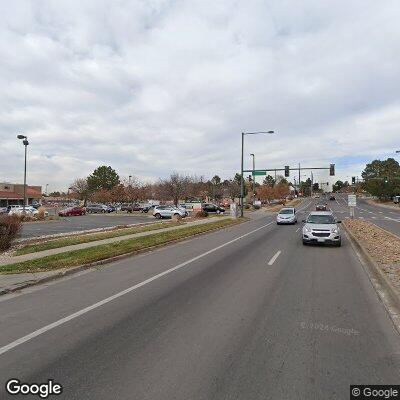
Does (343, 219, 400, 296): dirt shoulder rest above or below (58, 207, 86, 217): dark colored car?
above

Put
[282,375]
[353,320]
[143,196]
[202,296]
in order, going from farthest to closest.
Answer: [143,196] → [202,296] → [353,320] → [282,375]

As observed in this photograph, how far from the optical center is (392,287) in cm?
870

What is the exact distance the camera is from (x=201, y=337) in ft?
19.1

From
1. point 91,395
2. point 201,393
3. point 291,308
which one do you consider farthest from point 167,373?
point 291,308

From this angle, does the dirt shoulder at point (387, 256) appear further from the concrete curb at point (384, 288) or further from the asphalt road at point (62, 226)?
the asphalt road at point (62, 226)

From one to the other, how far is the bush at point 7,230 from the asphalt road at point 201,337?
309 inches

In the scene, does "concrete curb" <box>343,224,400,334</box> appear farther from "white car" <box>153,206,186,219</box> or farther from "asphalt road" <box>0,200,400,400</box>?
"white car" <box>153,206,186,219</box>

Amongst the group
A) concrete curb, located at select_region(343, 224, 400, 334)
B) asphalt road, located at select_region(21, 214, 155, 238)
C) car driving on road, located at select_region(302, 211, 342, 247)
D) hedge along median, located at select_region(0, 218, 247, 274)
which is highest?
car driving on road, located at select_region(302, 211, 342, 247)

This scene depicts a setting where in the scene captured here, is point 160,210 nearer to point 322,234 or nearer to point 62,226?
point 62,226

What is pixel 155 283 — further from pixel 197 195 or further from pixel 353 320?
pixel 197 195

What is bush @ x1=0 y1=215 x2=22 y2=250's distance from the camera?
17.0m

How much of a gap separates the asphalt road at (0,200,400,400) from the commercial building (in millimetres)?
87133

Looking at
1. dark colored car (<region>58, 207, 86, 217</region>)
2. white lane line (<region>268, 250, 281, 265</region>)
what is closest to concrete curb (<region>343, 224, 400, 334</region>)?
white lane line (<region>268, 250, 281, 265</region>)

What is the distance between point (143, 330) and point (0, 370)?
2052mm
